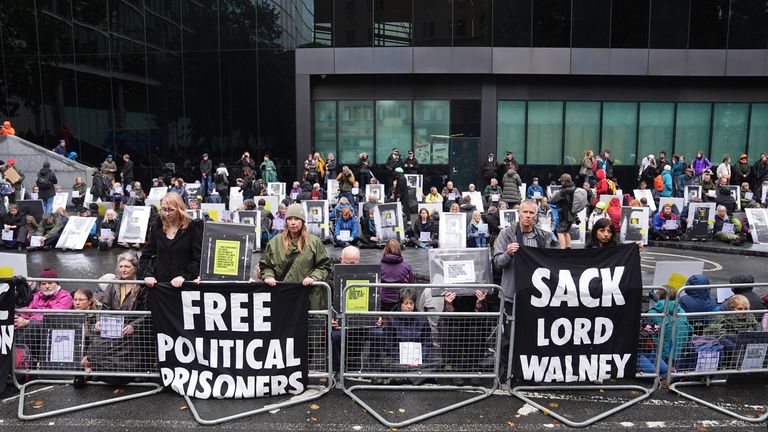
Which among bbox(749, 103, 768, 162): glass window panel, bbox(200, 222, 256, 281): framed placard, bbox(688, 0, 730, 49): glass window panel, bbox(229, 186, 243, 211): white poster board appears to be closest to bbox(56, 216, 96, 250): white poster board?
bbox(229, 186, 243, 211): white poster board

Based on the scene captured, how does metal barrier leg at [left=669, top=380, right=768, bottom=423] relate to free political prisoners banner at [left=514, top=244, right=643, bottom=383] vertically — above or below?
below

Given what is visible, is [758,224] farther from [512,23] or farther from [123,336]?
[123,336]

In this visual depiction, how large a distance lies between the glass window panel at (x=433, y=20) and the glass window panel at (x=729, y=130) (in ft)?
42.7

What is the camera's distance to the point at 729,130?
26938 mm

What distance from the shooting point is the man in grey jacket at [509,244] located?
6.59 meters

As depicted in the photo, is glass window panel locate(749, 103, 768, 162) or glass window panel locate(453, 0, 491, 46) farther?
glass window panel locate(749, 103, 768, 162)

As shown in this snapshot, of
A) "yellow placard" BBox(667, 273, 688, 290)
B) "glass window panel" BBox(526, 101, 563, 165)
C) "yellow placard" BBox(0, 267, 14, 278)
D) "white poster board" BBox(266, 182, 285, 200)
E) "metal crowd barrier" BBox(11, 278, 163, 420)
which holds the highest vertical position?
"glass window panel" BBox(526, 101, 563, 165)

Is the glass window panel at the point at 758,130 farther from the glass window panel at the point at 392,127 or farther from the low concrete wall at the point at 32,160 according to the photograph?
the low concrete wall at the point at 32,160

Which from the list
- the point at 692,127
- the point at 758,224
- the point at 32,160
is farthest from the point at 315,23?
the point at 758,224

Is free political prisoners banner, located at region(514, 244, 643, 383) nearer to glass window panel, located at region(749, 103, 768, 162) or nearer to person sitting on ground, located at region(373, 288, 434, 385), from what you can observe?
person sitting on ground, located at region(373, 288, 434, 385)

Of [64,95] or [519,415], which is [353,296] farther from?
[64,95]

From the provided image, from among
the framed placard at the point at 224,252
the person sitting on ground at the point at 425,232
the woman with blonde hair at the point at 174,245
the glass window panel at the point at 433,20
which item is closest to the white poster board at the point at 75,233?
the person sitting on ground at the point at 425,232

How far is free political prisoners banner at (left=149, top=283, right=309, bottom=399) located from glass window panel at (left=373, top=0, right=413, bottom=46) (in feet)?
69.1

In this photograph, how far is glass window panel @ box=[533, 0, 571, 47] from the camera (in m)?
25.1
